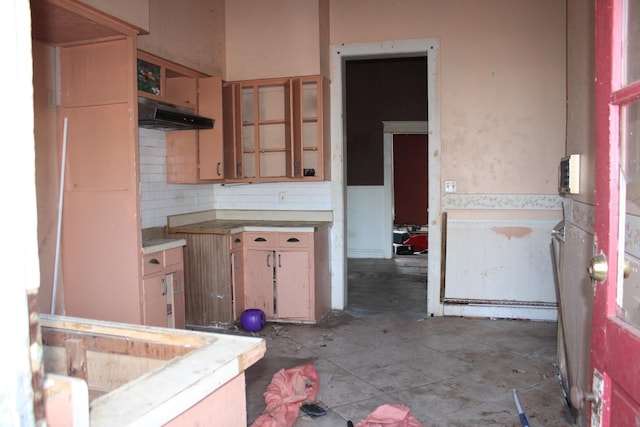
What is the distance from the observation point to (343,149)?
5.18m

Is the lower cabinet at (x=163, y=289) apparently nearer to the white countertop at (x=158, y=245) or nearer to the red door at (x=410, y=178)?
the white countertop at (x=158, y=245)

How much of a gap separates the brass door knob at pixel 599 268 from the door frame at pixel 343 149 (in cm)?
366

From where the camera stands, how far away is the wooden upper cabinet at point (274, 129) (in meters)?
4.89

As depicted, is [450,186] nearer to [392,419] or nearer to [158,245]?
[158,245]

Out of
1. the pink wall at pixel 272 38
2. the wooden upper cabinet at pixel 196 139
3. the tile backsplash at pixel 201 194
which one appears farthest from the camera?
the pink wall at pixel 272 38

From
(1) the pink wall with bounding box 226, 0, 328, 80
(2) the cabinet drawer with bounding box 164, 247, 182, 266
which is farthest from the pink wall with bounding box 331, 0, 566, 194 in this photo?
(2) the cabinet drawer with bounding box 164, 247, 182, 266

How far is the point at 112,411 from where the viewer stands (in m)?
0.92

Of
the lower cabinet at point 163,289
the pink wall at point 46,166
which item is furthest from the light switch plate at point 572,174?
the pink wall at point 46,166

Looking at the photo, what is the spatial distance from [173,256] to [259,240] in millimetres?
1073

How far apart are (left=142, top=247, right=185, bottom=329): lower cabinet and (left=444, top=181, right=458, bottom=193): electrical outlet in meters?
2.60

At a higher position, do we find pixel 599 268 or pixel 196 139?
pixel 196 139

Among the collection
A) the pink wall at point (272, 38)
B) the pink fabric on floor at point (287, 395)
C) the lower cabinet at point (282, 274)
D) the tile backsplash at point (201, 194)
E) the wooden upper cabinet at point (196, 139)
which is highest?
the pink wall at point (272, 38)

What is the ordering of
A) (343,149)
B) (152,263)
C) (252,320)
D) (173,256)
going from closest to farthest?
(152,263), (173,256), (252,320), (343,149)

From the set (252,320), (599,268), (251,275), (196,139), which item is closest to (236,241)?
(251,275)
